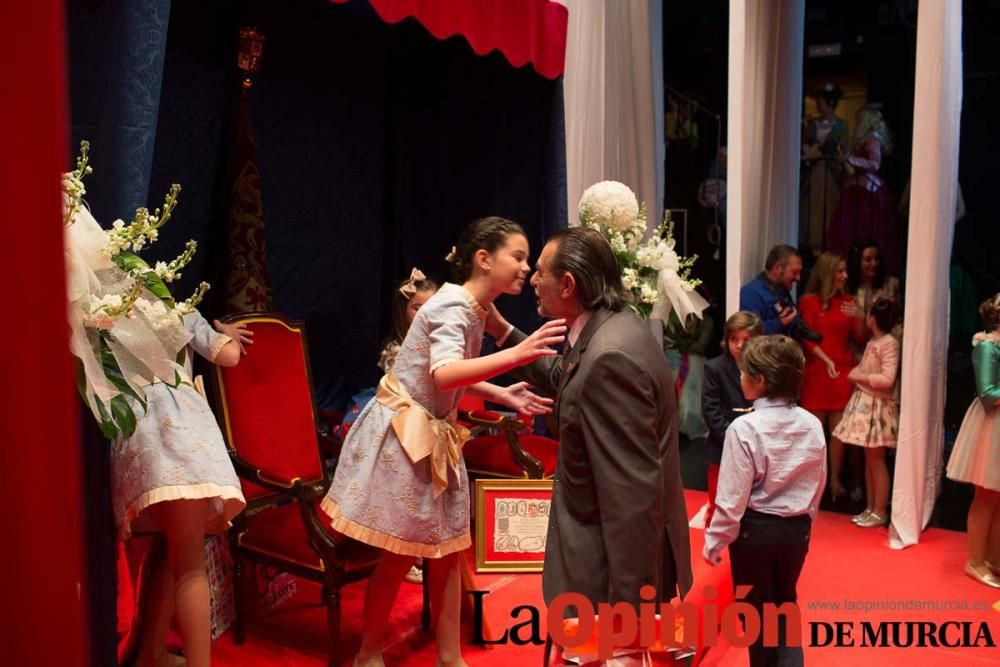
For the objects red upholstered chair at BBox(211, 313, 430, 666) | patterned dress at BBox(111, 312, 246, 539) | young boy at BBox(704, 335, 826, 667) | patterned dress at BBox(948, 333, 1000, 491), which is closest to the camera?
patterned dress at BBox(111, 312, 246, 539)

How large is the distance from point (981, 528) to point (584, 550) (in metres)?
2.96

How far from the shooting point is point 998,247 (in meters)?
7.14

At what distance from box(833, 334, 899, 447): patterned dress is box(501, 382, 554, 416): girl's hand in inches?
117

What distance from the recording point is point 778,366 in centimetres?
274

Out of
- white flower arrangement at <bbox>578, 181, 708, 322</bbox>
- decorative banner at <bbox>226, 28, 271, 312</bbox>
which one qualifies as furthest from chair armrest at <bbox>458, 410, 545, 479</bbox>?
decorative banner at <bbox>226, 28, 271, 312</bbox>

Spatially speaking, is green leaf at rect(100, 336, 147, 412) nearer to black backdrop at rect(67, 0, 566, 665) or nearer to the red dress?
black backdrop at rect(67, 0, 566, 665)

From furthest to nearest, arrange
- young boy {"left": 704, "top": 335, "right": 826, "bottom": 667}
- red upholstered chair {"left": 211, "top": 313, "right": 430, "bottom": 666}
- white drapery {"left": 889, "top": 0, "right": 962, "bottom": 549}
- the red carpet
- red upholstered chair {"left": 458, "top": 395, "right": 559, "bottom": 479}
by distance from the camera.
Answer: white drapery {"left": 889, "top": 0, "right": 962, "bottom": 549} < red upholstered chair {"left": 458, "top": 395, "right": 559, "bottom": 479} < the red carpet < red upholstered chair {"left": 211, "top": 313, "right": 430, "bottom": 666} < young boy {"left": 704, "top": 335, "right": 826, "bottom": 667}

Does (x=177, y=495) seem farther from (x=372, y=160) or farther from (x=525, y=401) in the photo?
(x=372, y=160)

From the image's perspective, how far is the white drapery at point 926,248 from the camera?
461 centimetres

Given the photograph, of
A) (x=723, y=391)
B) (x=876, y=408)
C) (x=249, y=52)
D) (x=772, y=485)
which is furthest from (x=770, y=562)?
(x=249, y=52)

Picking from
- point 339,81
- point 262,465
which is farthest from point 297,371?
point 339,81

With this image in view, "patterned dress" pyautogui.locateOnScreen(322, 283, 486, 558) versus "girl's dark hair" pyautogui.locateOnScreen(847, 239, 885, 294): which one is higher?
"girl's dark hair" pyautogui.locateOnScreen(847, 239, 885, 294)

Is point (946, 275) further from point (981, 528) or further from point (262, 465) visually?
point (262, 465)

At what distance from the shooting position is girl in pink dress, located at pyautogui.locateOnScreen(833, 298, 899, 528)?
4.91 meters
